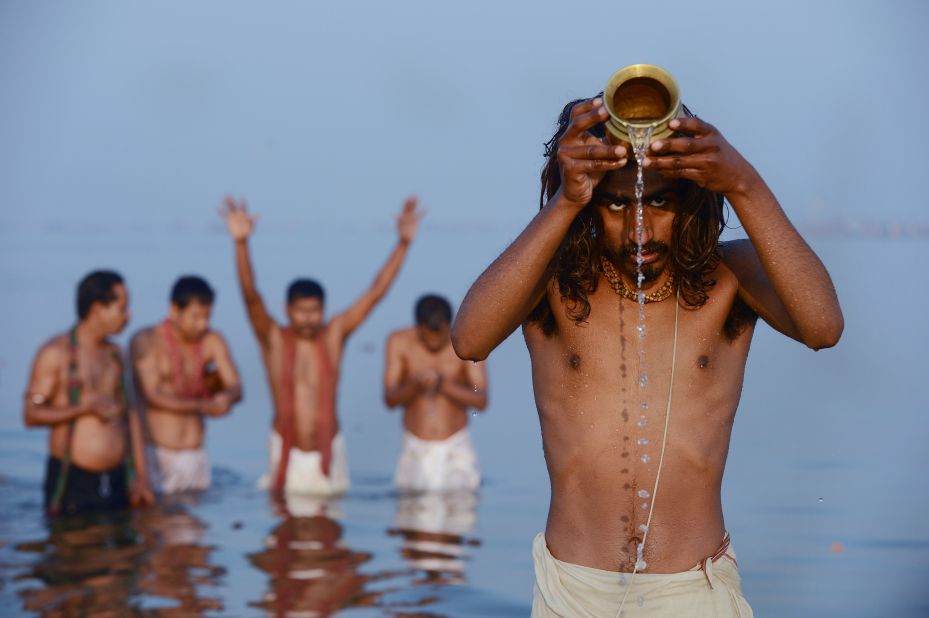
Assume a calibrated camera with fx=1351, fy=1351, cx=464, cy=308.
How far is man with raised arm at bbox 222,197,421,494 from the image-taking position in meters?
9.84

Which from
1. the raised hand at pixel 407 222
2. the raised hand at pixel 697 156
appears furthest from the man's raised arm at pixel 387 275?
the raised hand at pixel 697 156

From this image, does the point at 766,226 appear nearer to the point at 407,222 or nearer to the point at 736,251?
the point at 736,251

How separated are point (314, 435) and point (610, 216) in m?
7.16

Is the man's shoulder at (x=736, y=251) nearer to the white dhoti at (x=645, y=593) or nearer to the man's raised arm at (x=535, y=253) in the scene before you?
the man's raised arm at (x=535, y=253)

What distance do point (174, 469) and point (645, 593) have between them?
725cm

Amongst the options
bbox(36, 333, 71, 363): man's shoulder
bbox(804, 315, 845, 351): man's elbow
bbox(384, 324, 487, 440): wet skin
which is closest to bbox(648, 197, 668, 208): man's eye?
bbox(804, 315, 845, 351): man's elbow

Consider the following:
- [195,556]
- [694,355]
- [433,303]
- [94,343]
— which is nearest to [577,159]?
[694,355]

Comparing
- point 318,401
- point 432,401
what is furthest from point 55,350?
point 432,401

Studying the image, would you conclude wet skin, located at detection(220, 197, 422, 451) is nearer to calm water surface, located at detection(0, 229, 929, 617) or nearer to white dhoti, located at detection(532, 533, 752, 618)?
calm water surface, located at detection(0, 229, 929, 617)

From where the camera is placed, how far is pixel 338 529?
8.45 metres

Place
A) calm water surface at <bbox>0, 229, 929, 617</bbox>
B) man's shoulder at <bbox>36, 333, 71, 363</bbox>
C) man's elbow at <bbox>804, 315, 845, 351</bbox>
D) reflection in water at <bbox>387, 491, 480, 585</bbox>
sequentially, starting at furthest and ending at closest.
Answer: man's shoulder at <bbox>36, 333, 71, 363</bbox> < reflection in water at <bbox>387, 491, 480, 585</bbox> < calm water surface at <bbox>0, 229, 929, 617</bbox> < man's elbow at <bbox>804, 315, 845, 351</bbox>

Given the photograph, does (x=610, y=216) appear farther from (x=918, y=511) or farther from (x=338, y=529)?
(x=918, y=511)

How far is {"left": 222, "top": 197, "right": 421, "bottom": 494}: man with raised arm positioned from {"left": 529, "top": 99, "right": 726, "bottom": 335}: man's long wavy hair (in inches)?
259

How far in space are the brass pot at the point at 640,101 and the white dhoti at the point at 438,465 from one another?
7.33m
